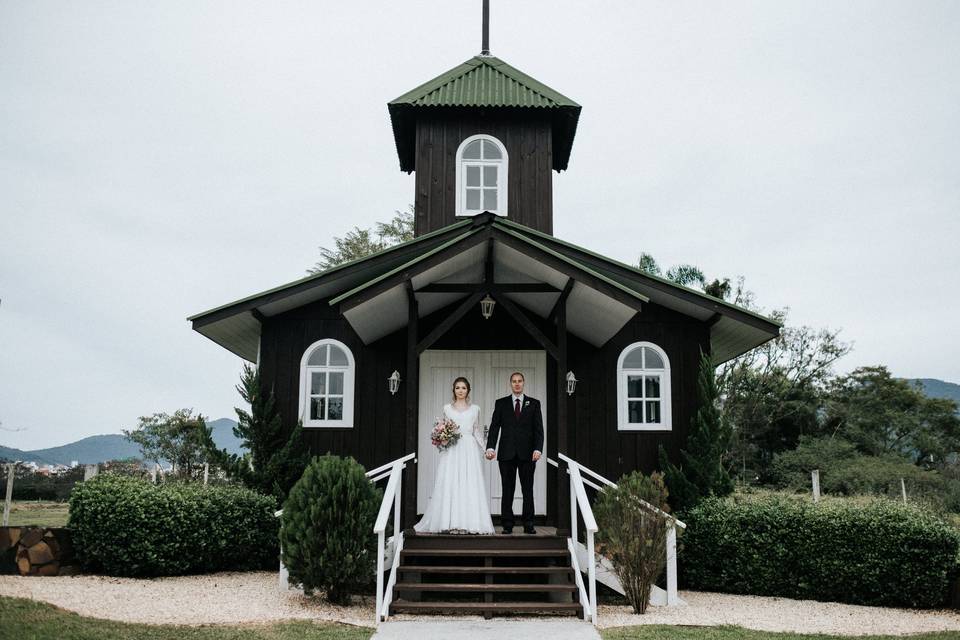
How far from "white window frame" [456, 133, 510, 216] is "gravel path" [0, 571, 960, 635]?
23.5 ft

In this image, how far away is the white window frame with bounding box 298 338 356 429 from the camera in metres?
12.6

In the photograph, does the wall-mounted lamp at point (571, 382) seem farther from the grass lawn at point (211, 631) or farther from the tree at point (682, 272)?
the tree at point (682, 272)

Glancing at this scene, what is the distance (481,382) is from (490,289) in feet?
8.48

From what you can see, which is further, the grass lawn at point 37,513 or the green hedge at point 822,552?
the grass lawn at point 37,513

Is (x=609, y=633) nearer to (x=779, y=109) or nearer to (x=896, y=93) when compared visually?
(x=896, y=93)

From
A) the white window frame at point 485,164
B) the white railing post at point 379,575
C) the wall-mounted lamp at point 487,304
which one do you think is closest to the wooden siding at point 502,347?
the wall-mounted lamp at point 487,304

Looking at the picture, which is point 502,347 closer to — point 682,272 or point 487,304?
point 487,304

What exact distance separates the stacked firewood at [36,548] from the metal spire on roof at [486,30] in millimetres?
11890

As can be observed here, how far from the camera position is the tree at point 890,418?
114 feet

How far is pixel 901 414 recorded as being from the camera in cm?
3519

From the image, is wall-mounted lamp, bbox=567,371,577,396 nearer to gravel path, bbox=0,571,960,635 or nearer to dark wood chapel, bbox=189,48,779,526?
dark wood chapel, bbox=189,48,779,526

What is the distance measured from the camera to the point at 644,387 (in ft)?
41.8

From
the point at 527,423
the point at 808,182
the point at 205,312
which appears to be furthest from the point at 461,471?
the point at 808,182

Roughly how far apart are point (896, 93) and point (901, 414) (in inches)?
753
